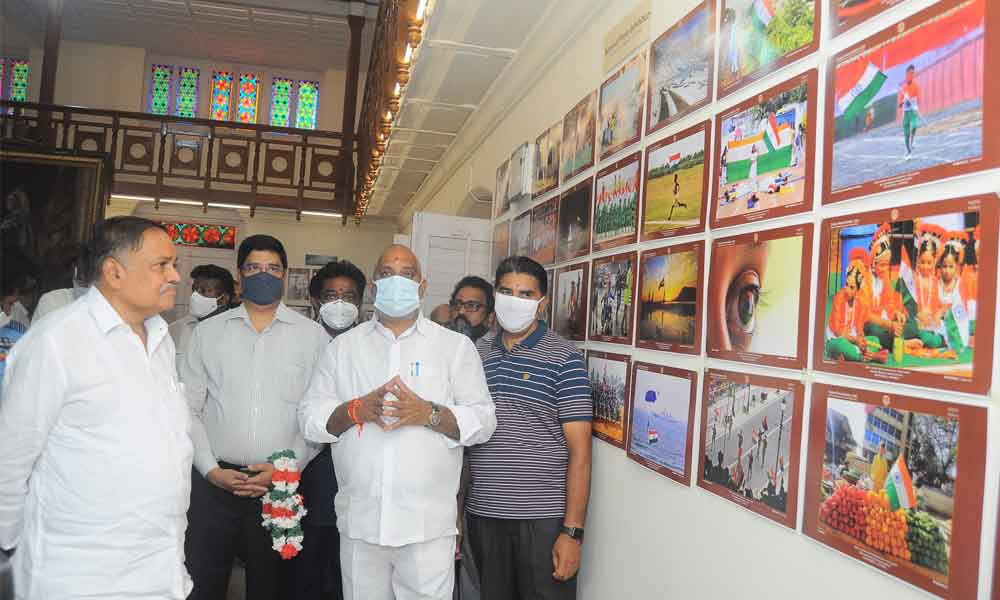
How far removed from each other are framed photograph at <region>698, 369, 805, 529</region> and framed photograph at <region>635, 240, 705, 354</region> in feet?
0.67

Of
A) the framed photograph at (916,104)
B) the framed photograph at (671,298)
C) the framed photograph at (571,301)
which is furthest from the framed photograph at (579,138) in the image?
the framed photograph at (916,104)

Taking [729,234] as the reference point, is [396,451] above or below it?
below

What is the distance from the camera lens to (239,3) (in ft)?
41.0

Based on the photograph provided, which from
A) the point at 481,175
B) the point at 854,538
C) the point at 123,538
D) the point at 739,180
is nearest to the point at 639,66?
the point at 739,180

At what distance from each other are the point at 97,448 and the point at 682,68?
221cm

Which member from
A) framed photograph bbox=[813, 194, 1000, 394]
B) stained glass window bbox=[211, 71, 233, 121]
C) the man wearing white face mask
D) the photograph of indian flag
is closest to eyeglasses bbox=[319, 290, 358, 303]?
the man wearing white face mask

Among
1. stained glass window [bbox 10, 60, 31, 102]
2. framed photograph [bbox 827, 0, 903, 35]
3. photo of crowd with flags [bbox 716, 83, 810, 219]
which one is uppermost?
stained glass window [bbox 10, 60, 31, 102]

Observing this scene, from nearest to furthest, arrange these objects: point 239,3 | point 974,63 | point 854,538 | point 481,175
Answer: point 974,63 < point 854,538 < point 481,175 < point 239,3

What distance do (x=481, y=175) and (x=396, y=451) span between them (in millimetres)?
4150

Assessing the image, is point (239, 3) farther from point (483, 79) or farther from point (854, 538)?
point (854, 538)

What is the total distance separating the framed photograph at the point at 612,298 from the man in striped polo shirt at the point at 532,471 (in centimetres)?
20

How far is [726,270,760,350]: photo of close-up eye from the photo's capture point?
2029 mm

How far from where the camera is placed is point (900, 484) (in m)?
1.46

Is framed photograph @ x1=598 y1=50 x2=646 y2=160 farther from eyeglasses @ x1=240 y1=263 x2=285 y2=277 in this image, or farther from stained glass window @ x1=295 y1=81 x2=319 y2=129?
stained glass window @ x1=295 y1=81 x2=319 y2=129
